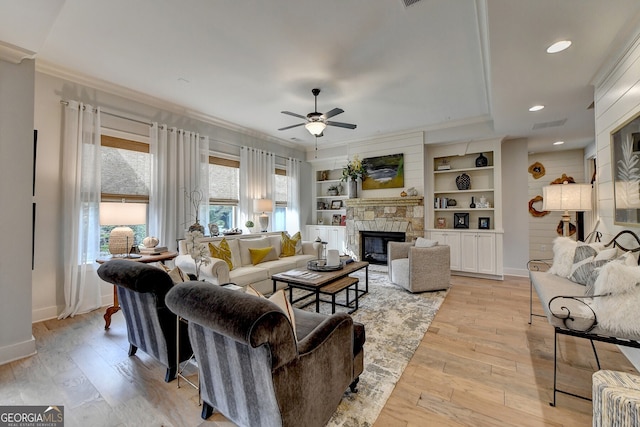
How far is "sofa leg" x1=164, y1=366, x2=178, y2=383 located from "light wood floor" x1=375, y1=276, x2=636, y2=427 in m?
1.53

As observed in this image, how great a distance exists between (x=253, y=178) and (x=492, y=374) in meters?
4.78

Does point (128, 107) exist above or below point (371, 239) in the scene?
above

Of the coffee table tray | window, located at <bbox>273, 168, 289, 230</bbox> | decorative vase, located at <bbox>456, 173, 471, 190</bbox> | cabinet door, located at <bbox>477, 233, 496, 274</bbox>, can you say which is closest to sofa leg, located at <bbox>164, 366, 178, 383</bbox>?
the coffee table tray

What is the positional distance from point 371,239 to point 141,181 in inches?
177

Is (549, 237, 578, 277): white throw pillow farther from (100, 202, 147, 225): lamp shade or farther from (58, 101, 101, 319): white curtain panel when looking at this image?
(58, 101, 101, 319): white curtain panel

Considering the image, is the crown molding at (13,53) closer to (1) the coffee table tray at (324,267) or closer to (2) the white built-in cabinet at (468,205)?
(1) the coffee table tray at (324,267)

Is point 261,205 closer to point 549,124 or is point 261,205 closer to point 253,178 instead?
point 253,178

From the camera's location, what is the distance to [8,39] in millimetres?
2107

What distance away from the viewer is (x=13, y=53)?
2.22 metres

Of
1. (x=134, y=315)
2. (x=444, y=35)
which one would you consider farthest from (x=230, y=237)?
(x=444, y=35)

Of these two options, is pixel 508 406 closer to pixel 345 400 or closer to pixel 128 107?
pixel 345 400

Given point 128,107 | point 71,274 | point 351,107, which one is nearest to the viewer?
point 71,274

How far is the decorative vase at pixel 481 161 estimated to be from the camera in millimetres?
5238

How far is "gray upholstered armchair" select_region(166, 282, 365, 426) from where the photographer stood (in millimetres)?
1132
